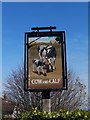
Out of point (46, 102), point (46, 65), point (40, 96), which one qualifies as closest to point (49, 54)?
point (46, 65)

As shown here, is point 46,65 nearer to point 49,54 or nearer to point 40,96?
point 49,54

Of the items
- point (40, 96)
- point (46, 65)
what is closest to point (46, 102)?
point (46, 65)

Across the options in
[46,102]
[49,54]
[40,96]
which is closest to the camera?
[46,102]

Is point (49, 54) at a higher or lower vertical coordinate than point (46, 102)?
higher

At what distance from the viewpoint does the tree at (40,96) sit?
103 ft

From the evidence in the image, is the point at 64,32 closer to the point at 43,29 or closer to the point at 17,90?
the point at 43,29

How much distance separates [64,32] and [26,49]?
7.30ft

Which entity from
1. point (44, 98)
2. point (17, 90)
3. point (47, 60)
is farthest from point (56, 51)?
point (17, 90)

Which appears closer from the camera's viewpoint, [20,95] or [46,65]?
[46,65]

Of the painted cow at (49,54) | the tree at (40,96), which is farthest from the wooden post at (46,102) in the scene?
the tree at (40,96)

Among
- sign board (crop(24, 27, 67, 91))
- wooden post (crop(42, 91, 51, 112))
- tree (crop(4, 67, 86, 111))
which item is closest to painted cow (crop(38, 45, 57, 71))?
sign board (crop(24, 27, 67, 91))

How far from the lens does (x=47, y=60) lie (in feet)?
64.5

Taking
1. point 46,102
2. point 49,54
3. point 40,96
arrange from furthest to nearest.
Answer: point 40,96, point 49,54, point 46,102

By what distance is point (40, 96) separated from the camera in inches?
1222
